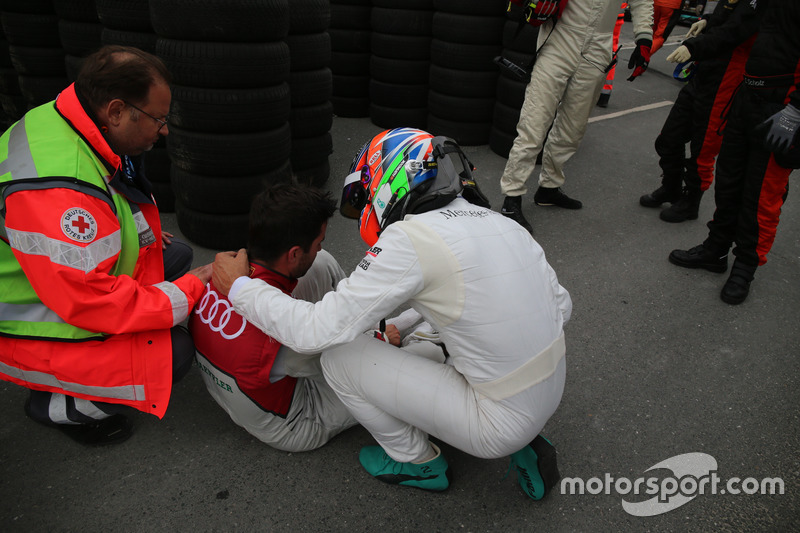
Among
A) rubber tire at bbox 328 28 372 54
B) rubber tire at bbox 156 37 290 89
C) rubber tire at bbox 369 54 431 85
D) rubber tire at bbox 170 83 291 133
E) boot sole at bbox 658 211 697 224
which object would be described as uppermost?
rubber tire at bbox 156 37 290 89

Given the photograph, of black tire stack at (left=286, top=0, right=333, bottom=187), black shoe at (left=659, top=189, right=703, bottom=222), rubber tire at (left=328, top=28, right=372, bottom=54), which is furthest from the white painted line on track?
black tire stack at (left=286, top=0, right=333, bottom=187)

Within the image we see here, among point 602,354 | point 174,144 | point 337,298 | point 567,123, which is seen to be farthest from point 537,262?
point 567,123

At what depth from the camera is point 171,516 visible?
1.80 m

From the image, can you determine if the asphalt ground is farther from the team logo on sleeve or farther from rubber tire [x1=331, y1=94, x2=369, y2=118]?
rubber tire [x1=331, y1=94, x2=369, y2=118]

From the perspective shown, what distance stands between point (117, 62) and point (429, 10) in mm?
3917

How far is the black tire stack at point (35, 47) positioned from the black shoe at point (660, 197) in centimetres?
463

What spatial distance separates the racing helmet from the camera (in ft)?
5.68

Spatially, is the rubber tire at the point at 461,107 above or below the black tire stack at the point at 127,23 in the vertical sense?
below

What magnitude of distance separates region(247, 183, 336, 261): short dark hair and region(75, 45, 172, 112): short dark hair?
54 cm

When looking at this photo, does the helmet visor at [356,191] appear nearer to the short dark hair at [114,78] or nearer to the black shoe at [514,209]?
the short dark hair at [114,78]

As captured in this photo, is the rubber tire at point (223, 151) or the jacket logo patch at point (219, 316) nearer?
the jacket logo patch at point (219, 316)

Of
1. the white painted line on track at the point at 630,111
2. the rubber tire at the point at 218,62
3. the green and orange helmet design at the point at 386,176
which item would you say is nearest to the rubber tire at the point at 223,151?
the rubber tire at the point at 218,62

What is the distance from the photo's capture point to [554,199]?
4270 mm

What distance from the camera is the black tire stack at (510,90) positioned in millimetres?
4492
